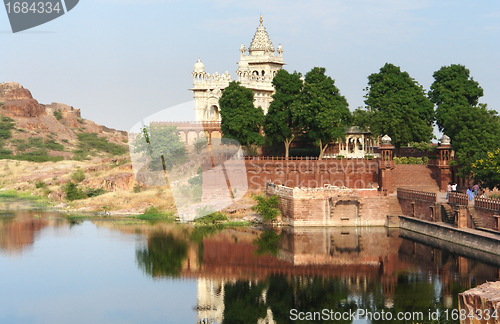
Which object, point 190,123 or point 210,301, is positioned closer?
point 210,301

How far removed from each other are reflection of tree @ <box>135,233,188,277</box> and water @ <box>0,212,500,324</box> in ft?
0.19

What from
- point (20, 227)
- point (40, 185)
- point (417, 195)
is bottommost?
point (20, 227)

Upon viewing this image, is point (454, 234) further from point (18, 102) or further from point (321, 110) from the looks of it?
point (18, 102)

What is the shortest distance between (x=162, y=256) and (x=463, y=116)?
26.9m

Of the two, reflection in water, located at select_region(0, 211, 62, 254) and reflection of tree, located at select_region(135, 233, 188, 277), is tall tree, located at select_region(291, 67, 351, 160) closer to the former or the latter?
reflection of tree, located at select_region(135, 233, 188, 277)

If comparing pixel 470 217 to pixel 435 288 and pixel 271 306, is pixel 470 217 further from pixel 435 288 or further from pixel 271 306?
pixel 271 306

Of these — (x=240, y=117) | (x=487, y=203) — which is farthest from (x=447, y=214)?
(x=240, y=117)

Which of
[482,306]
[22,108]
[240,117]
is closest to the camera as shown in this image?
[482,306]

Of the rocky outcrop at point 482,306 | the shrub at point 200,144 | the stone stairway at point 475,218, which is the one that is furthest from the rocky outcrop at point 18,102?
the rocky outcrop at point 482,306

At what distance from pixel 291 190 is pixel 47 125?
88.4 metres

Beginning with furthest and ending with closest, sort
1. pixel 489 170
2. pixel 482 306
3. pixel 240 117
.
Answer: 1. pixel 240 117
2. pixel 489 170
3. pixel 482 306

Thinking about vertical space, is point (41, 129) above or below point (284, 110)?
above

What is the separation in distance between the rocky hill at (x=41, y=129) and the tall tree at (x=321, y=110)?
187 feet

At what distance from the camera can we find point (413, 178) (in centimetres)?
5397
